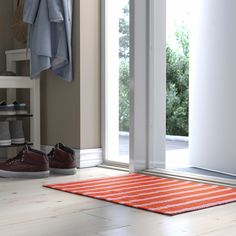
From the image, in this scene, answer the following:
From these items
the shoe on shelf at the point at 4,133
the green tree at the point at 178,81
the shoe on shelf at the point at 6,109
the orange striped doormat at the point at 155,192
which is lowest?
the orange striped doormat at the point at 155,192

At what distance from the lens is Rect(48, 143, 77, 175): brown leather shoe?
3.08 meters

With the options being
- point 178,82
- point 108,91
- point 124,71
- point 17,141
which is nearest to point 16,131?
point 17,141

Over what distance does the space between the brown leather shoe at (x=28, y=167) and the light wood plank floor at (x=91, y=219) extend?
482 mm

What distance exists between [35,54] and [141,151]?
91cm

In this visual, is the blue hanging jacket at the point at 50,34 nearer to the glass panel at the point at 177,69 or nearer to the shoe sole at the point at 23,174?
Answer: the shoe sole at the point at 23,174

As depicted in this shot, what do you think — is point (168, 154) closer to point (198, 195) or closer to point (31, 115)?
point (31, 115)

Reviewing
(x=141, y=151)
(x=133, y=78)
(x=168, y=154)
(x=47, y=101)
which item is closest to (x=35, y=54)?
(x=47, y=101)

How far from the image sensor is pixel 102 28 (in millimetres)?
3438

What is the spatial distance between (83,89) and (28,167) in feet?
2.20

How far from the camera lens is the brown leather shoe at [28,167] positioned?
9.72ft

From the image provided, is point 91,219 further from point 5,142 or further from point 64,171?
point 5,142

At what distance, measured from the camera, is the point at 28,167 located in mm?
2971

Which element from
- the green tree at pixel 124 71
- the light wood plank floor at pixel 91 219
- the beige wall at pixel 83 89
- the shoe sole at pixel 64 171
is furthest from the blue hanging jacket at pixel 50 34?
the light wood plank floor at pixel 91 219

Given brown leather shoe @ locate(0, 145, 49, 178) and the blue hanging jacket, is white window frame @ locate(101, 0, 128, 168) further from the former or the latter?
brown leather shoe @ locate(0, 145, 49, 178)
